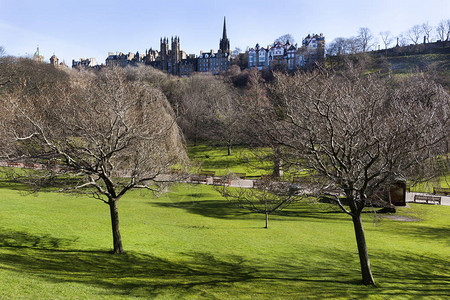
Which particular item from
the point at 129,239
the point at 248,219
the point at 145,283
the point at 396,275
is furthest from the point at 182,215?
the point at 396,275

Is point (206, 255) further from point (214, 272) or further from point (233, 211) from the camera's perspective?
point (233, 211)

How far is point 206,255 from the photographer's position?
1276 cm

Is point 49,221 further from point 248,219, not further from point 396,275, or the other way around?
point 396,275

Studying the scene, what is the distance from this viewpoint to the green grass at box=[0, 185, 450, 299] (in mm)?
9008

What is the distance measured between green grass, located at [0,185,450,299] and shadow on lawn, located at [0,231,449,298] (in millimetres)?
33

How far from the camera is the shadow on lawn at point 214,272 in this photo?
9.15 metres

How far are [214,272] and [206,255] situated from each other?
1.93 m

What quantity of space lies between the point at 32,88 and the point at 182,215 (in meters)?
41.2

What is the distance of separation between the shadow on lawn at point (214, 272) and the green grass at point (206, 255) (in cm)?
3

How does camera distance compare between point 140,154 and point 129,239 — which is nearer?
point 140,154

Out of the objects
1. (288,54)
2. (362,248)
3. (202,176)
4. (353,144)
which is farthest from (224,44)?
(362,248)

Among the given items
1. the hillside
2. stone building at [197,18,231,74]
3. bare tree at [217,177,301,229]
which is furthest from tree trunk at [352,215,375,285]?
stone building at [197,18,231,74]

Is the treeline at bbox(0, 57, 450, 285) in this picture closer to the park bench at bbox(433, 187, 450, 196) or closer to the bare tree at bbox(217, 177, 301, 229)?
the bare tree at bbox(217, 177, 301, 229)

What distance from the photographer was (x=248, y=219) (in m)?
20.3
